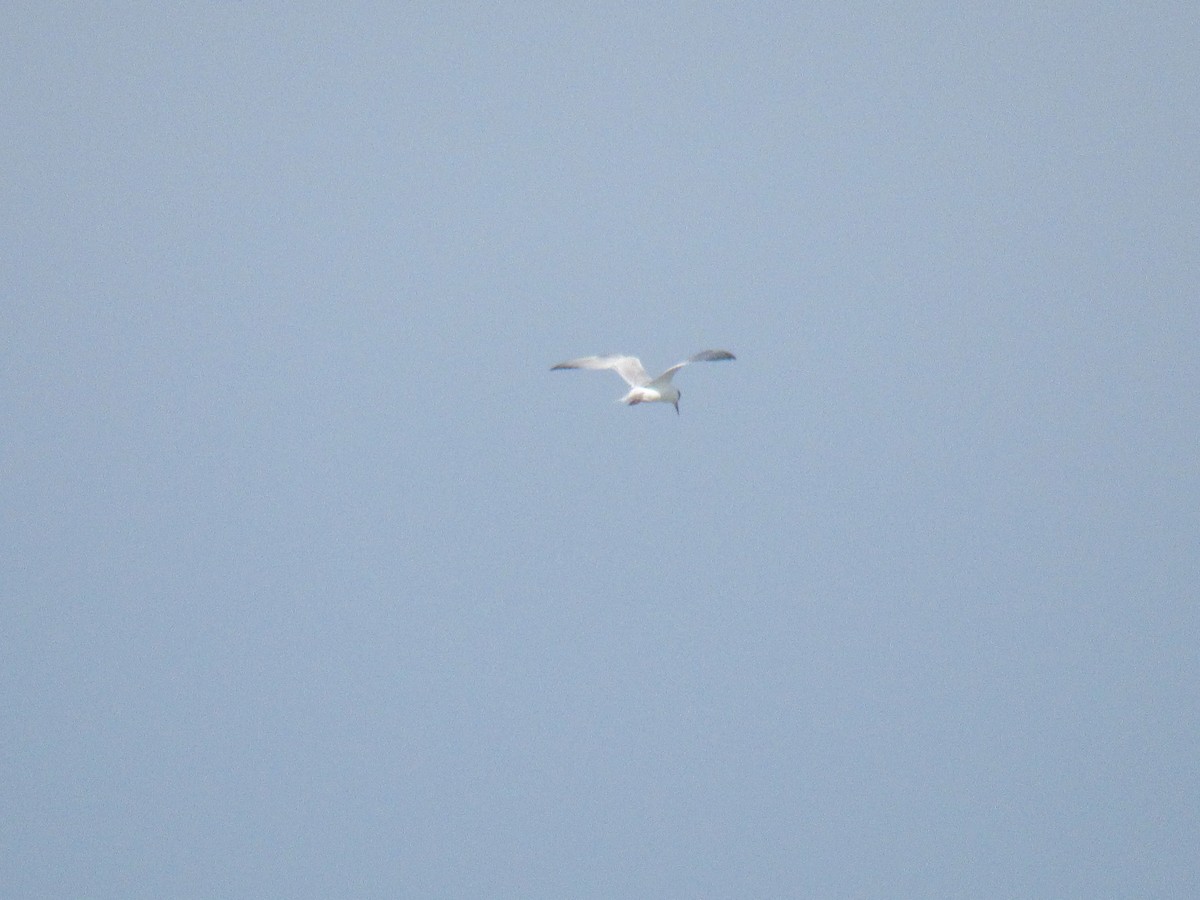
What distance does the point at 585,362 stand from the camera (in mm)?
12344

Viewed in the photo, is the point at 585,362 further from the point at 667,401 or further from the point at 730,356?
the point at 730,356

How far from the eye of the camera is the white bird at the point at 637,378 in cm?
1183

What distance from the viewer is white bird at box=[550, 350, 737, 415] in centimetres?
1183

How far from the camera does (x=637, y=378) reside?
1261 centimetres

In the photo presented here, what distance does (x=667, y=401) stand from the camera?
40.0ft

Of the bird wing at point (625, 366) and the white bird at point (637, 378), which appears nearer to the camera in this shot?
the white bird at point (637, 378)

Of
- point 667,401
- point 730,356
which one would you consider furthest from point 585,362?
point 730,356

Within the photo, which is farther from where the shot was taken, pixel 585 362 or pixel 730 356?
pixel 585 362

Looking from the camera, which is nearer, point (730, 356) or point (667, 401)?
point (730, 356)

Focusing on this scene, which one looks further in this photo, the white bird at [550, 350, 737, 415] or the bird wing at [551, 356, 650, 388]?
the bird wing at [551, 356, 650, 388]

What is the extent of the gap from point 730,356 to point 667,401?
58.7 inches

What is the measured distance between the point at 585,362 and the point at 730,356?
77.1 inches
